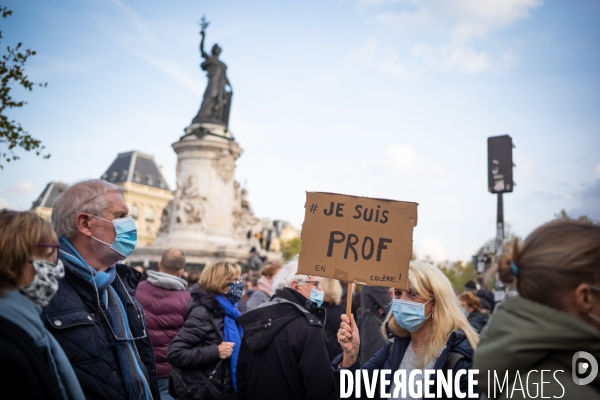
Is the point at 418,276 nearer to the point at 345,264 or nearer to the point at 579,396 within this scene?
the point at 345,264

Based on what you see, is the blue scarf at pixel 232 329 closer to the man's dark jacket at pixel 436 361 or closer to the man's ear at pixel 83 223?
the man's dark jacket at pixel 436 361

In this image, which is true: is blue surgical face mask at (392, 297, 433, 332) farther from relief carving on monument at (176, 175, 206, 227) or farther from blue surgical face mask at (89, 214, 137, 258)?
relief carving on monument at (176, 175, 206, 227)

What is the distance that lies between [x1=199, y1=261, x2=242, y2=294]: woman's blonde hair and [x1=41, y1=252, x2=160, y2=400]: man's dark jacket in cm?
195

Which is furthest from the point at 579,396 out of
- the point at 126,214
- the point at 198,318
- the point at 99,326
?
the point at 198,318

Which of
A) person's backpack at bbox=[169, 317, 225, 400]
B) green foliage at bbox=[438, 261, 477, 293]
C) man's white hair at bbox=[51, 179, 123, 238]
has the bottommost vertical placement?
person's backpack at bbox=[169, 317, 225, 400]

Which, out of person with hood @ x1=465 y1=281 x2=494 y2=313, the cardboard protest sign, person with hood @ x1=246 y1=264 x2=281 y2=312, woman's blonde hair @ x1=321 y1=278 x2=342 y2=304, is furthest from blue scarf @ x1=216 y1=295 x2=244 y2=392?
person with hood @ x1=465 y1=281 x2=494 y2=313

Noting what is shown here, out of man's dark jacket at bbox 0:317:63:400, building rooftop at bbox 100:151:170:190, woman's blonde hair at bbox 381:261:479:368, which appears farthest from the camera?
building rooftop at bbox 100:151:170:190

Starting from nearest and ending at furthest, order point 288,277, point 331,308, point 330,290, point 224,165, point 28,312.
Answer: point 28,312 → point 288,277 → point 330,290 → point 331,308 → point 224,165

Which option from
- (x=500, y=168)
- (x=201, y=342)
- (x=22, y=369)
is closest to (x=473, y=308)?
(x=201, y=342)

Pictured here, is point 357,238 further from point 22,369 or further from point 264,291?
point 264,291

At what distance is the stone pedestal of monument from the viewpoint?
861 inches

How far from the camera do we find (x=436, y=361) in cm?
308

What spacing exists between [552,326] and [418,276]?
1.63m

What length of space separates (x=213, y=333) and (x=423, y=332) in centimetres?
214
